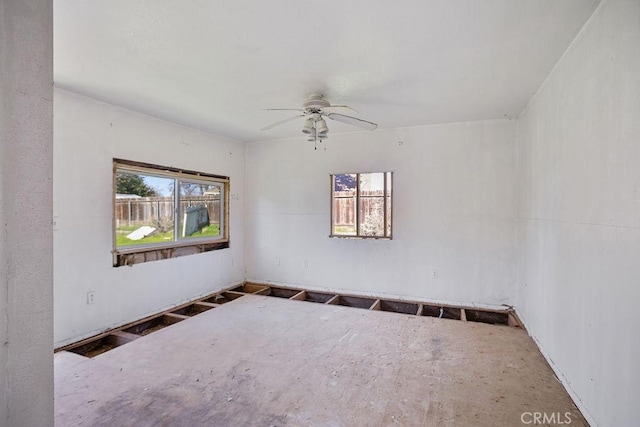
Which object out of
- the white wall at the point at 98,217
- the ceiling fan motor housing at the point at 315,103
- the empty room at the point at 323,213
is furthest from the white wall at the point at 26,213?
the white wall at the point at 98,217

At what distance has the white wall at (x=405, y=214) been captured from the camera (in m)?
4.20

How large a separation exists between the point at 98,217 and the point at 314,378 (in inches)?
109

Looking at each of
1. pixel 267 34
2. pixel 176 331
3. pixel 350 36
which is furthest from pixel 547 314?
pixel 176 331

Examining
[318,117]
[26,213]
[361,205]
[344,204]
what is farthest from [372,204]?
[26,213]

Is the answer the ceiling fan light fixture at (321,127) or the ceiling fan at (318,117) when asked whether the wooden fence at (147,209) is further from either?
the ceiling fan light fixture at (321,127)

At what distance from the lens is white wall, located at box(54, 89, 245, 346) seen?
3.16 m

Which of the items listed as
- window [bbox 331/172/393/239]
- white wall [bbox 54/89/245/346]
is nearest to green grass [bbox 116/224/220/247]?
white wall [bbox 54/89/245/346]

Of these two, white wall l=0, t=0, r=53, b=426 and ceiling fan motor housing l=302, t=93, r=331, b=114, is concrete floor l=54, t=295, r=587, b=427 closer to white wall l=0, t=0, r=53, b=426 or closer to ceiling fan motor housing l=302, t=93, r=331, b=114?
white wall l=0, t=0, r=53, b=426

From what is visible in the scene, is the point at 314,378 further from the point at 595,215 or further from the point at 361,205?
the point at 361,205

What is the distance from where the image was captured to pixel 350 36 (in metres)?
2.18

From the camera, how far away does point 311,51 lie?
237 cm

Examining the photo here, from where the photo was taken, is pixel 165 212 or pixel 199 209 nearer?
pixel 165 212

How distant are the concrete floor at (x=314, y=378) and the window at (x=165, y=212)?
3.68ft

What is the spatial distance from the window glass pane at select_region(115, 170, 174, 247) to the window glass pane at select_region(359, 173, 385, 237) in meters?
2.70
